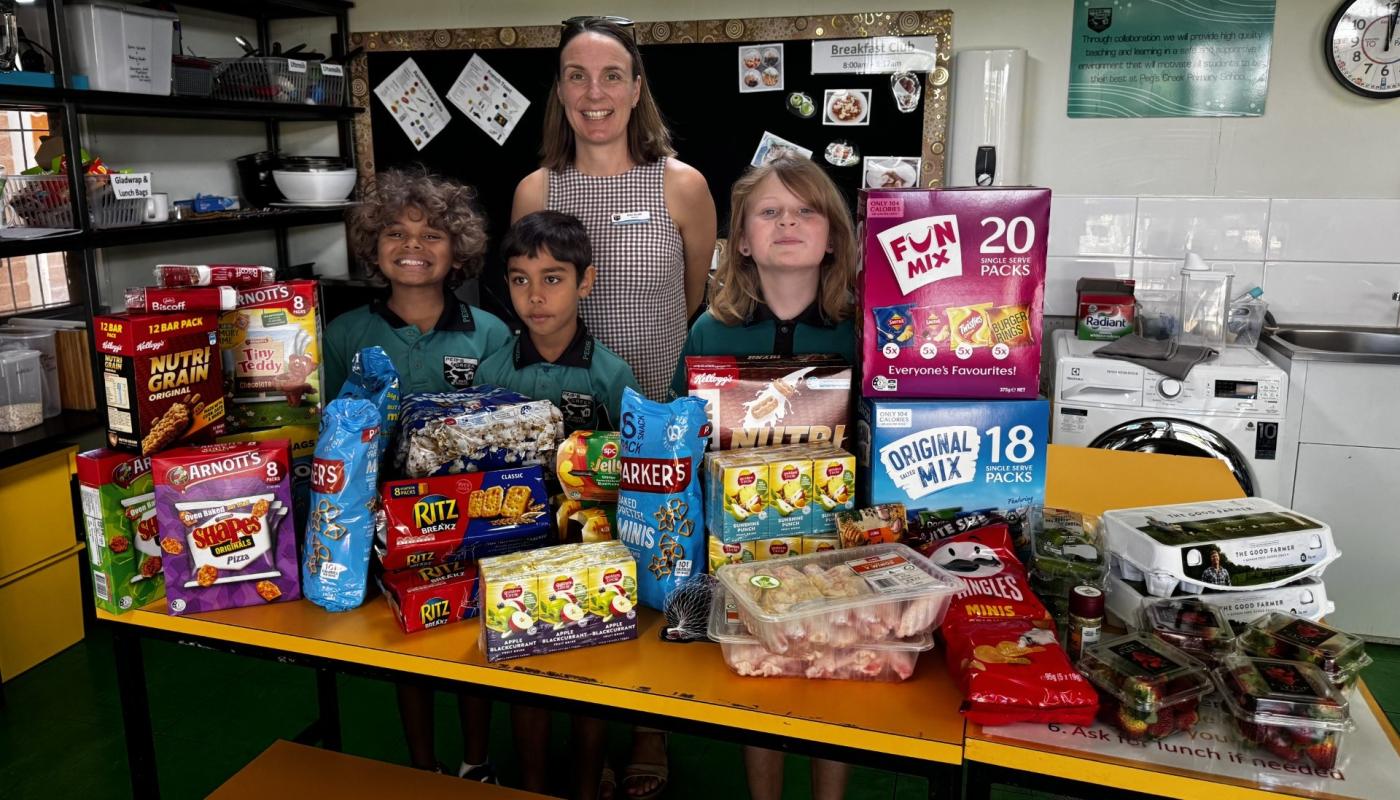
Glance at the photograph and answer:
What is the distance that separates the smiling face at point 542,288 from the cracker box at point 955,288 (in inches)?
29.5

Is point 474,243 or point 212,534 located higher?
point 474,243

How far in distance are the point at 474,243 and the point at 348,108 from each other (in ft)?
8.62

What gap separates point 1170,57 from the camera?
3.79 meters

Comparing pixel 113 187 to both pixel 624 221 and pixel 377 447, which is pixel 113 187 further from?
pixel 377 447

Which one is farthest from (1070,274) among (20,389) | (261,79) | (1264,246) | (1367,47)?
(20,389)

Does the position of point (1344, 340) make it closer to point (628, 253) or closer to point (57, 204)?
point (628, 253)

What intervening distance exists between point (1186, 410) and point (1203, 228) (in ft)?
2.86

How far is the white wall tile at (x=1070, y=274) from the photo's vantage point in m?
3.97

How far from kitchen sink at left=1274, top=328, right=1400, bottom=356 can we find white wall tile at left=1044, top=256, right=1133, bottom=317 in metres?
0.62

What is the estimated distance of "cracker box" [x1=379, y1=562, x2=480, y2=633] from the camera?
1.55 meters

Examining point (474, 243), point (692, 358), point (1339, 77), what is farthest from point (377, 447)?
point (1339, 77)

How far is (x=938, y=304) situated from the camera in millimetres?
1678

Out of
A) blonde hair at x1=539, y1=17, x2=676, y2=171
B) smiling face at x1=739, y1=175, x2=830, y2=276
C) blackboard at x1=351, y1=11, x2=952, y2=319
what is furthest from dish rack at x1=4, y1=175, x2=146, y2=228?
smiling face at x1=739, y1=175, x2=830, y2=276

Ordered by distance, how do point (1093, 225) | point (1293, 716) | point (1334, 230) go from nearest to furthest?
1. point (1293, 716)
2. point (1334, 230)
3. point (1093, 225)
